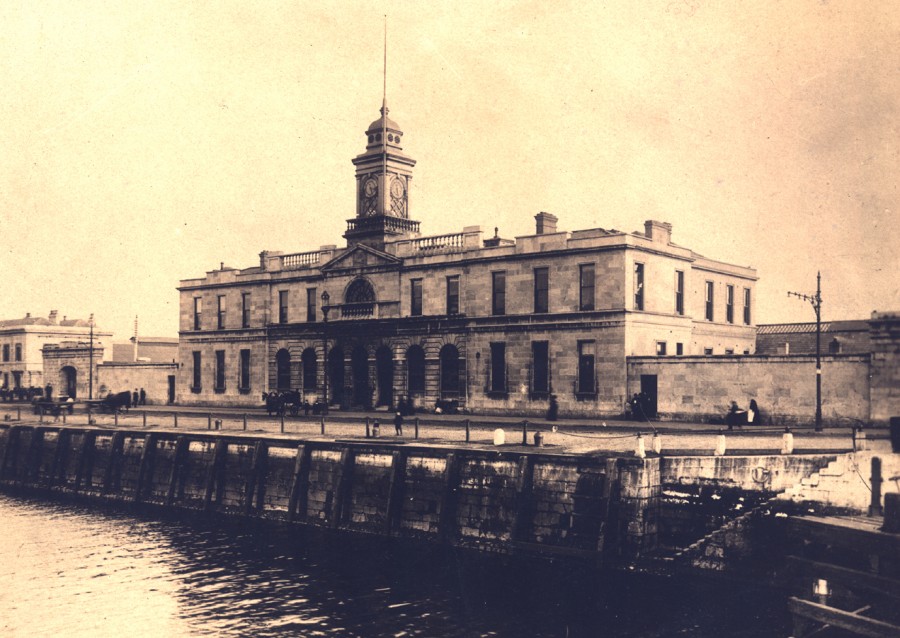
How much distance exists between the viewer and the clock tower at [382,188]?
5359 centimetres

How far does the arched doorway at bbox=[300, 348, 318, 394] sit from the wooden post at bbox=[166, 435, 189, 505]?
16.5 meters

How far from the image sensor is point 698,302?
48.8 meters

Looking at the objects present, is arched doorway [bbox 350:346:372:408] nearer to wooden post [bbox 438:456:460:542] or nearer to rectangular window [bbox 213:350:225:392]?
rectangular window [bbox 213:350:225:392]

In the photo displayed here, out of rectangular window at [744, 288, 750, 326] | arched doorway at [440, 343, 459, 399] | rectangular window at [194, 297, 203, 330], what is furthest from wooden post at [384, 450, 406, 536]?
rectangular window at [194, 297, 203, 330]

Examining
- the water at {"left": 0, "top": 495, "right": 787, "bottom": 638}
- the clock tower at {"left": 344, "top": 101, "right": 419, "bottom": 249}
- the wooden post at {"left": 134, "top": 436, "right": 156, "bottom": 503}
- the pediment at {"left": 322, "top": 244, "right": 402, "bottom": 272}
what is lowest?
the water at {"left": 0, "top": 495, "right": 787, "bottom": 638}

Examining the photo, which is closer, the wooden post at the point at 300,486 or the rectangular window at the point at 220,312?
the wooden post at the point at 300,486

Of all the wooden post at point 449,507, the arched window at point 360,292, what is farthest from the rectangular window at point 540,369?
the wooden post at point 449,507

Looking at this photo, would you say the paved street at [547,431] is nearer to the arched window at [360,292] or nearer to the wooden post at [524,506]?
the wooden post at [524,506]

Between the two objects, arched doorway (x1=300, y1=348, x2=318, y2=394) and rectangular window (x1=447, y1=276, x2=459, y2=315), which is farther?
arched doorway (x1=300, y1=348, x2=318, y2=394)

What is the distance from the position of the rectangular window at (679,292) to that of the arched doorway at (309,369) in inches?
858

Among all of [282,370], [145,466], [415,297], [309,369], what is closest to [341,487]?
[145,466]

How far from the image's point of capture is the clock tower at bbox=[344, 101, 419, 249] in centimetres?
5359

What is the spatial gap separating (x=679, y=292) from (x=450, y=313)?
476 inches

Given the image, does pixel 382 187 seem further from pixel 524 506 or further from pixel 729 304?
→ pixel 524 506
